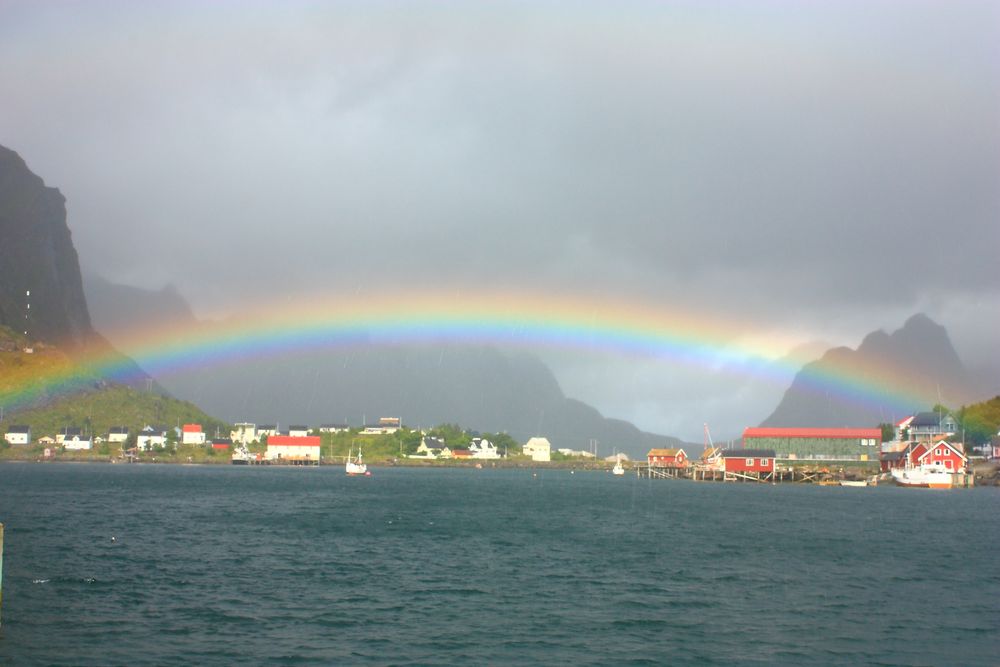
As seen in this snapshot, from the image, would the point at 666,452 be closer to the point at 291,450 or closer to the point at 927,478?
the point at 927,478

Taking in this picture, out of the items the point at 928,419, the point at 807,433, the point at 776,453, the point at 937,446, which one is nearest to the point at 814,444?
the point at 807,433

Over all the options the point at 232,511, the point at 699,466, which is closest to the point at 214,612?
the point at 232,511

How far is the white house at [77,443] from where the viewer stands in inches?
6919

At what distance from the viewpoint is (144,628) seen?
2378 centimetres

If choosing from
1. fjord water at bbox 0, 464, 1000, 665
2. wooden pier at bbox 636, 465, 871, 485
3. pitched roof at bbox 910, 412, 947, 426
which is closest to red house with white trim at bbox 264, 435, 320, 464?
wooden pier at bbox 636, 465, 871, 485

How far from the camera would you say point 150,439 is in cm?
18912

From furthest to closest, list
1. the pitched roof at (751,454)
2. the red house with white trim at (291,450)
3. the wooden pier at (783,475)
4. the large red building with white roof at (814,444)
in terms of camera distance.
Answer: the red house with white trim at (291,450) < the large red building with white roof at (814,444) < the pitched roof at (751,454) < the wooden pier at (783,475)

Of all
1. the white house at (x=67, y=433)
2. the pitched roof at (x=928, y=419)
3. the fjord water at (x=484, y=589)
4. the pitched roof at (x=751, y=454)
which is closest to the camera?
the fjord water at (x=484, y=589)

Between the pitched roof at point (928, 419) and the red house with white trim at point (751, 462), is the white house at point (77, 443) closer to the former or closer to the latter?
the red house with white trim at point (751, 462)

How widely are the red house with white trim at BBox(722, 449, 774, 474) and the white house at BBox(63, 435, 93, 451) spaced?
428 ft

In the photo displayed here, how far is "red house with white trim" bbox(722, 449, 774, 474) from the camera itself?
449ft

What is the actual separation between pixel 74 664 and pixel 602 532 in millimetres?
35894

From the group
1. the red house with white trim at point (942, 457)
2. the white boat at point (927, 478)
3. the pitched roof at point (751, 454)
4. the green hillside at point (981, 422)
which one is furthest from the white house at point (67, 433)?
the green hillside at point (981, 422)

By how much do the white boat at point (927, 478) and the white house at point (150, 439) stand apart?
149 meters
